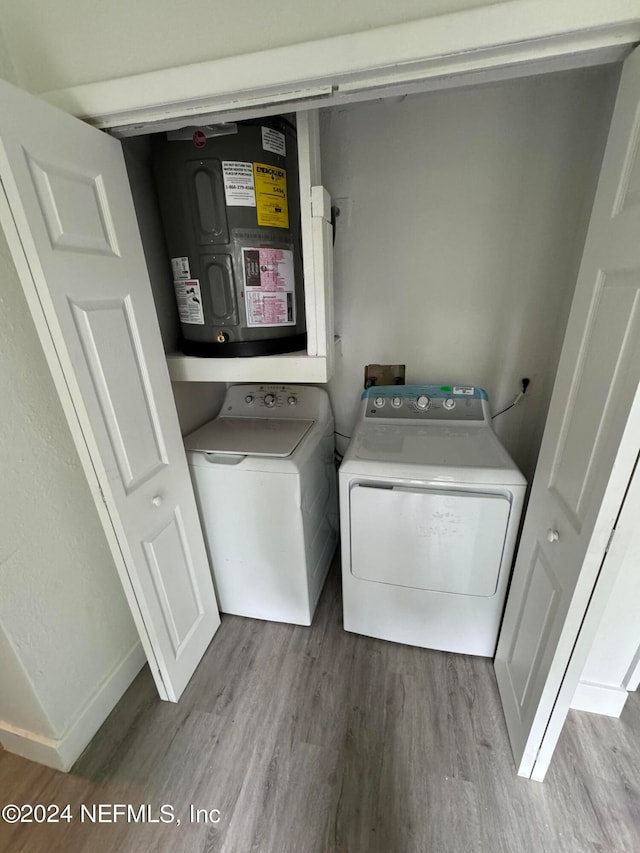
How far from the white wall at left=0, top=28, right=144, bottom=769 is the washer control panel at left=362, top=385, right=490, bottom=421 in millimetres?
1196

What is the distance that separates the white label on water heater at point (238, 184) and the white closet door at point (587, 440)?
905 mm

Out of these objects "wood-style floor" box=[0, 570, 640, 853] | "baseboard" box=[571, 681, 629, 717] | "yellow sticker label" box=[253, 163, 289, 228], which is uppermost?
"yellow sticker label" box=[253, 163, 289, 228]

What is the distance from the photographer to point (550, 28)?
644mm

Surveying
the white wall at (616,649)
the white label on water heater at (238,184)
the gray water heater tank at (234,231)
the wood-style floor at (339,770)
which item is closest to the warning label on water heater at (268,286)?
the gray water heater tank at (234,231)

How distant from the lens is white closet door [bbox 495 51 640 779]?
75 centimetres

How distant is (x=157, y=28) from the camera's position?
76 centimetres

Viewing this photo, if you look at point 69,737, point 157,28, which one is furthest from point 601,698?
point 157,28

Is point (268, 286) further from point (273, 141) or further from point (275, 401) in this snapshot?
point (275, 401)

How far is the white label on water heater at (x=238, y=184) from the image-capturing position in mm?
1097

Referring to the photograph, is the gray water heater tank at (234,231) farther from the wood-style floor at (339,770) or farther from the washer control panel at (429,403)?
the wood-style floor at (339,770)

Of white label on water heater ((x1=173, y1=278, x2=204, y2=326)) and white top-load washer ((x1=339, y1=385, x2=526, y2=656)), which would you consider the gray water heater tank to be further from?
white top-load washer ((x1=339, y1=385, x2=526, y2=656))

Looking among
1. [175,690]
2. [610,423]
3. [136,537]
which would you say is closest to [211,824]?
[175,690]

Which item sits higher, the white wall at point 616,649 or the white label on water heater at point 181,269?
the white label on water heater at point 181,269

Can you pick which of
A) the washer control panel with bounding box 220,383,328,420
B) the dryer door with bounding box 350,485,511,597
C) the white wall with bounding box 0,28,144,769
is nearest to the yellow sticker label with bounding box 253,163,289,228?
the white wall with bounding box 0,28,144,769
